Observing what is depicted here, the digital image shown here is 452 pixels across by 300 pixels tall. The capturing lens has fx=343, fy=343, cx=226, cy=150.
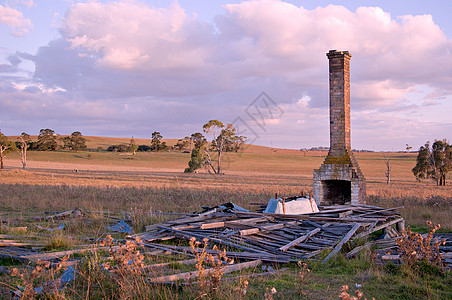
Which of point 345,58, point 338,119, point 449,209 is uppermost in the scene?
point 345,58

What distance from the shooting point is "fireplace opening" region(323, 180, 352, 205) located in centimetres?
1555

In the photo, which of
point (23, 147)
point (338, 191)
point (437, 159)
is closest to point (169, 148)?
point (23, 147)

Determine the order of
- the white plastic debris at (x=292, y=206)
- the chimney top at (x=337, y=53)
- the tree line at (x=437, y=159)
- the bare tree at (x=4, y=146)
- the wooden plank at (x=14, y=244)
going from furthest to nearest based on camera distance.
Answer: the bare tree at (x=4, y=146), the tree line at (x=437, y=159), the chimney top at (x=337, y=53), the white plastic debris at (x=292, y=206), the wooden plank at (x=14, y=244)

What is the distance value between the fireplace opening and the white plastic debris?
4.59 m

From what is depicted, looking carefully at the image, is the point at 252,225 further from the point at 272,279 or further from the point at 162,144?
the point at 162,144

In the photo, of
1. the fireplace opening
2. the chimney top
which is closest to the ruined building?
the chimney top

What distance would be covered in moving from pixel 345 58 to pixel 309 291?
11617 millimetres

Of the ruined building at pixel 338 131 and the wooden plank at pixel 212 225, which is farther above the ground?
the ruined building at pixel 338 131

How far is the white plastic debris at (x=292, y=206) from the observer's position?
10.8 meters

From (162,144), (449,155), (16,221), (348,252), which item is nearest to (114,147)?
(162,144)

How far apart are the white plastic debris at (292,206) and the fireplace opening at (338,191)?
181 inches

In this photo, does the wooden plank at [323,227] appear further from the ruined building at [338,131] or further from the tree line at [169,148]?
the tree line at [169,148]

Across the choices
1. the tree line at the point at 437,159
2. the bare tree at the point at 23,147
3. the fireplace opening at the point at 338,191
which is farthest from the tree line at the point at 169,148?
the fireplace opening at the point at 338,191

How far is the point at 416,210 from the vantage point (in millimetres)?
14289
